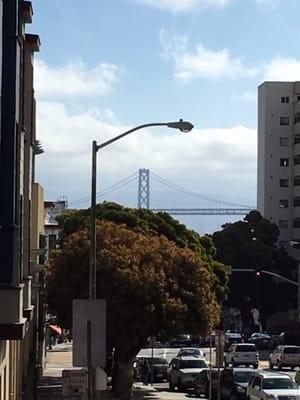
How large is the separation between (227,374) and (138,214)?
1361 centimetres

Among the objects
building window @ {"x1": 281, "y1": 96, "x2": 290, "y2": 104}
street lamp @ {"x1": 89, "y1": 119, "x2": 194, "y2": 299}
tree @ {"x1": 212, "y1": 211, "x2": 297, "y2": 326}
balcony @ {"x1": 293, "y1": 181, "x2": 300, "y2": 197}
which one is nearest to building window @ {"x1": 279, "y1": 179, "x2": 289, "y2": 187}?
balcony @ {"x1": 293, "y1": 181, "x2": 300, "y2": 197}

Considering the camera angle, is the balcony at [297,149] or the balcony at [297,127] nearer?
the balcony at [297,149]

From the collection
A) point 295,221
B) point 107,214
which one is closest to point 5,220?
point 107,214

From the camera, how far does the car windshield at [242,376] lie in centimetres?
3931

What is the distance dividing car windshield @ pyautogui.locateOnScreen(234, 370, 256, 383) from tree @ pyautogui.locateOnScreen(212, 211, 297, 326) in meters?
53.7

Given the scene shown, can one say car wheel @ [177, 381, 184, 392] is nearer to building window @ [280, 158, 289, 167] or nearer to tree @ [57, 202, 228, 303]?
tree @ [57, 202, 228, 303]

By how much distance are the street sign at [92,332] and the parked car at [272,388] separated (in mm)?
12760

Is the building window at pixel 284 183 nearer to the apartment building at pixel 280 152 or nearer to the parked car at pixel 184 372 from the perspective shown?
the apartment building at pixel 280 152

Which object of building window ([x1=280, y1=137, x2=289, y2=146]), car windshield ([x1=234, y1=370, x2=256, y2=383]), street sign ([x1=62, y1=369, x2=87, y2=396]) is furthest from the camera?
building window ([x1=280, y1=137, x2=289, y2=146])

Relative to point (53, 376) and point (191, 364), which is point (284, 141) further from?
point (191, 364)

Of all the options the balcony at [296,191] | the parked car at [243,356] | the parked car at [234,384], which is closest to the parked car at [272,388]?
the parked car at [234,384]

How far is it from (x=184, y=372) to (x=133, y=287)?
10.5 metres

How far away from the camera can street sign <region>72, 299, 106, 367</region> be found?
19.5 meters

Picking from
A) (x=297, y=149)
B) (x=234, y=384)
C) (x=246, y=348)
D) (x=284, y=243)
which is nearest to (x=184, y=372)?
(x=234, y=384)
